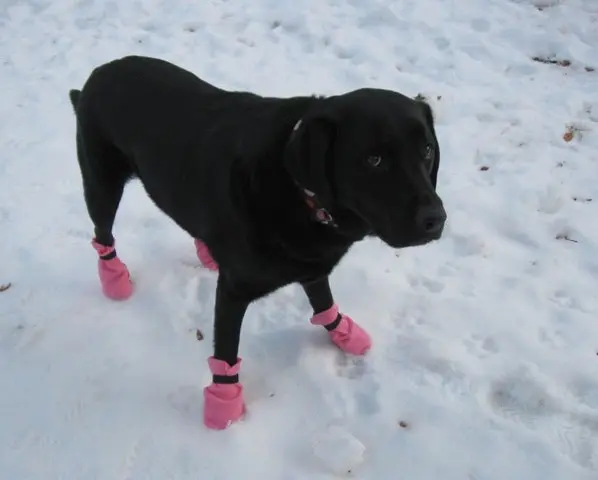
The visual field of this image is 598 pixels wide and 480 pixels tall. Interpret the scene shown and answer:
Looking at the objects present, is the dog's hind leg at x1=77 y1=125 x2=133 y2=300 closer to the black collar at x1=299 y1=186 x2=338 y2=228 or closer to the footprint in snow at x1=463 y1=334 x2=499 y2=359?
the black collar at x1=299 y1=186 x2=338 y2=228

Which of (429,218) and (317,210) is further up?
(429,218)

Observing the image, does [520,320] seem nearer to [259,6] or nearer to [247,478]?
[247,478]

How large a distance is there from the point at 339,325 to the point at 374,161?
1.04 metres

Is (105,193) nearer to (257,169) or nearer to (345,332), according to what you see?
(257,169)

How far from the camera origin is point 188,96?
230cm

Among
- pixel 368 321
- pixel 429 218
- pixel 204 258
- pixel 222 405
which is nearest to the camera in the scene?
pixel 429 218

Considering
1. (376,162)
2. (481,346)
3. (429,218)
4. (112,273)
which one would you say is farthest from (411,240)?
(112,273)

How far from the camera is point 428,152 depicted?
1.79 metres

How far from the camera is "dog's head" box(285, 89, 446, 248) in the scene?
169 centimetres

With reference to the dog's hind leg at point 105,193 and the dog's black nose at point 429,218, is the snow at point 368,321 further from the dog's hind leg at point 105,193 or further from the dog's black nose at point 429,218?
the dog's black nose at point 429,218

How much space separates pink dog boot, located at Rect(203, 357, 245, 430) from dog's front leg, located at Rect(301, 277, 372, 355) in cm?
43

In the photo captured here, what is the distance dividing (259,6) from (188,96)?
351cm

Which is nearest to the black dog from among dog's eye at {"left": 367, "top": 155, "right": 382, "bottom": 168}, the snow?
dog's eye at {"left": 367, "top": 155, "right": 382, "bottom": 168}

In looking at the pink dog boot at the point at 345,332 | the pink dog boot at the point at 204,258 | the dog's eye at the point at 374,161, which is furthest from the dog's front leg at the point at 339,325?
the dog's eye at the point at 374,161
